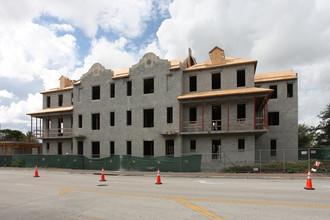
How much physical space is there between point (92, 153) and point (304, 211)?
26142mm

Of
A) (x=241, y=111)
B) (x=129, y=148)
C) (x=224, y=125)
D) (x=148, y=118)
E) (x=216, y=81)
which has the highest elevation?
(x=216, y=81)

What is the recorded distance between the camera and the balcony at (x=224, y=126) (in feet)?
74.3

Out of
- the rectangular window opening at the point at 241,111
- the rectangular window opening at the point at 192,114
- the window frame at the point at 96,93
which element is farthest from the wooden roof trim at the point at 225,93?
the window frame at the point at 96,93

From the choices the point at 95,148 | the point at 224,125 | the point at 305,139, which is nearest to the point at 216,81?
the point at 224,125

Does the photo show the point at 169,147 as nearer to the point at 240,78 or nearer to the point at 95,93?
the point at 240,78

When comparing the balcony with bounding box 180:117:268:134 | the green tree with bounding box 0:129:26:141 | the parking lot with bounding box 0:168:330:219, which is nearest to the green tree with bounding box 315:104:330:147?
the balcony with bounding box 180:117:268:134

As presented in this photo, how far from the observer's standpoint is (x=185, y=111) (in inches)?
1020

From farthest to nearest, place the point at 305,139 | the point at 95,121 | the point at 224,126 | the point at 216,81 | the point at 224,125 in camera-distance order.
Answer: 1. the point at 305,139
2. the point at 95,121
3. the point at 216,81
4. the point at 224,126
5. the point at 224,125

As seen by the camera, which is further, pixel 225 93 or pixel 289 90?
pixel 289 90

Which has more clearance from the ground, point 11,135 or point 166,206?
point 166,206

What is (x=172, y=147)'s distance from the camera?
26.1 m

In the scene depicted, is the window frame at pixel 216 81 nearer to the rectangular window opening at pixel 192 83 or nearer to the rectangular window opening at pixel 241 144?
the rectangular window opening at pixel 192 83

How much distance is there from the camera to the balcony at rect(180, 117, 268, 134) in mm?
22641

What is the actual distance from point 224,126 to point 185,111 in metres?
4.33
